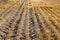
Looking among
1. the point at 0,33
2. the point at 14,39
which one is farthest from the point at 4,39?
the point at 0,33

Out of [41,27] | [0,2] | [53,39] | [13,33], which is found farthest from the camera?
[0,2]

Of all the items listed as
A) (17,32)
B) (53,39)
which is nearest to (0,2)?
(17,32)

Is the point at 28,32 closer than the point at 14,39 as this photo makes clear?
No

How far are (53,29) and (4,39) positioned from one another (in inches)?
75.1

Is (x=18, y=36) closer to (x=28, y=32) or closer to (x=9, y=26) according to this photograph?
(x=28, y=32)

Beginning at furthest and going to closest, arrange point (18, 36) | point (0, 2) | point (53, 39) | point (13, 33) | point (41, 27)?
point (0, 2)
point (41, 27)
point (13, 33)
point (18, 36)
point (53, 39)

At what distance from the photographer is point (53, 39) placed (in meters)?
5.75

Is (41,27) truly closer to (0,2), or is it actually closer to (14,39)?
(14,39)

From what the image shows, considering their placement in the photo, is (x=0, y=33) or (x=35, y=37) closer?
(x=35, y=37)

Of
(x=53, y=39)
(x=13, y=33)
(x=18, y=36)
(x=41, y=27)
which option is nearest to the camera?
(x=53, y=39)

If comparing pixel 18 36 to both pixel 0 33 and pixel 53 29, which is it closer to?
pixel 0 33

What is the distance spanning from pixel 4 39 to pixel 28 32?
41.1 inches

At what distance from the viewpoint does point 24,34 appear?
6422 mm

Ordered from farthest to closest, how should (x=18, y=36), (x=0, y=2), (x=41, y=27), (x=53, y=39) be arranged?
(x=0, y=2)
(x=41, y=27)
(x=18, y=36)
(x=53, y=39)
